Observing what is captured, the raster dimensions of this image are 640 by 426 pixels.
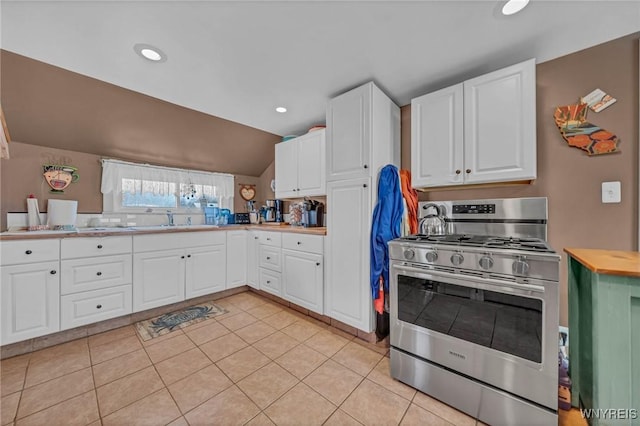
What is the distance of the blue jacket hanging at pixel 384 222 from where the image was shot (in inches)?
71.8

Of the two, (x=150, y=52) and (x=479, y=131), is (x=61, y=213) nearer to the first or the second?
(x=150, y=52)

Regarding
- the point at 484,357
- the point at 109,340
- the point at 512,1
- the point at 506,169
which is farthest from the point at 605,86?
the point at 109,340

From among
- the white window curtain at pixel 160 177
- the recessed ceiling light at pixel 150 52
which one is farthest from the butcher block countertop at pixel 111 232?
the recessed ceiling light at pixel 150 52

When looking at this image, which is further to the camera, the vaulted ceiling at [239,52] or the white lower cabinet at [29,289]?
the white lower cabinet at [29,289]

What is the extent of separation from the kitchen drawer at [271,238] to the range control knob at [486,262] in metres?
1.94

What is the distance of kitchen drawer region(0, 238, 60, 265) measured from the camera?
5.67ft

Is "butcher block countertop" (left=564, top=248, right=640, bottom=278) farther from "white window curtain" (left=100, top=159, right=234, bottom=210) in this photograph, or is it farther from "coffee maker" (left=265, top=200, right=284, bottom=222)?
"white window curtain" (left=100, top=159, right=234, bottom=210)

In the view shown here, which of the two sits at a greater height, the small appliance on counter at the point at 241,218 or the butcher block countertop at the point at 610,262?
the small appliance on counter at the point at 241,218

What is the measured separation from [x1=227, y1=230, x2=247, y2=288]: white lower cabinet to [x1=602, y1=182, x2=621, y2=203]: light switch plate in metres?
3.33

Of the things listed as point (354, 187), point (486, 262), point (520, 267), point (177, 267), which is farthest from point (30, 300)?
point (520, 267)

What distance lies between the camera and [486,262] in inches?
48.8

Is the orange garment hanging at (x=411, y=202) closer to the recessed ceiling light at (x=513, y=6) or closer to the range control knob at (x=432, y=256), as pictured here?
the range control knob at (x=432, y=256)

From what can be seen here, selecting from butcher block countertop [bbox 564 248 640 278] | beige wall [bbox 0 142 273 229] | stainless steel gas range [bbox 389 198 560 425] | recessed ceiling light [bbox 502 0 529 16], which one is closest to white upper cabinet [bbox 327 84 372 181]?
stainless steel gas range [bbox 389 198 560 425]

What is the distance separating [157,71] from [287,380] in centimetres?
252
